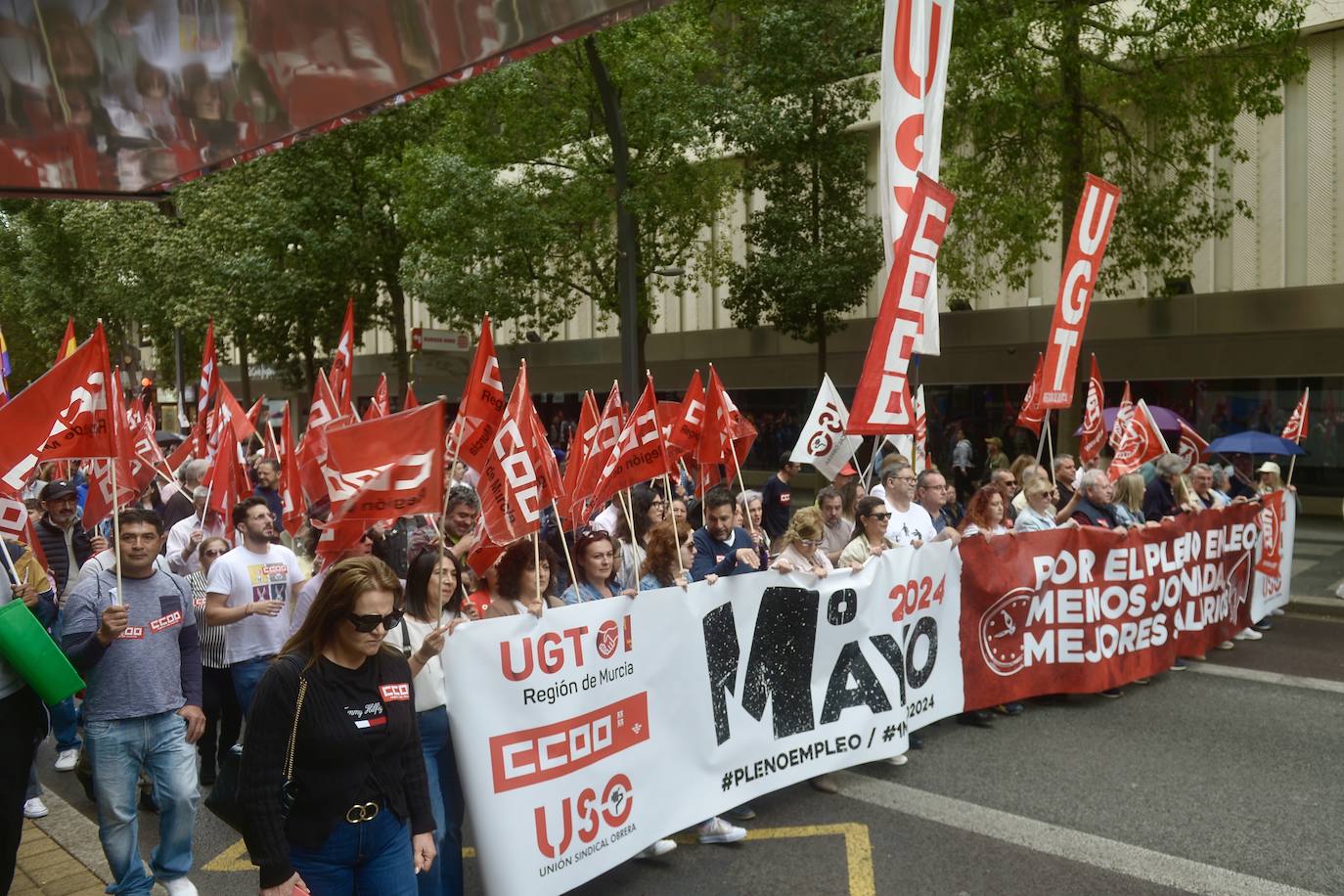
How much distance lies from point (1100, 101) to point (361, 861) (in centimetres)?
1876

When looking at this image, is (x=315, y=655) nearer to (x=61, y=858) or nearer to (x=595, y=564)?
(x=595, y=564)

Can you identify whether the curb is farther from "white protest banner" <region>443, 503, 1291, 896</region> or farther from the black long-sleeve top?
the black long-sleeve top

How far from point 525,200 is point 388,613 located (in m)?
17.5

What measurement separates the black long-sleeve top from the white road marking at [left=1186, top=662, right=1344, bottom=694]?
25.0 feet

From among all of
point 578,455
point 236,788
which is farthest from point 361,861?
point 578,455

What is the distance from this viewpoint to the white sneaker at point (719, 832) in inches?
219

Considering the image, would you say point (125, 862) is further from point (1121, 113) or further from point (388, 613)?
point (1121, 113)

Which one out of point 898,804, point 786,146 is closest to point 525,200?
point 786,146

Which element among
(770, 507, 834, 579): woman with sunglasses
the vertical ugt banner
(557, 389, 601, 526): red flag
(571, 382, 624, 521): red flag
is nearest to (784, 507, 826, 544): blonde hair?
(770, 507, 834, 579): woman with sunglasses

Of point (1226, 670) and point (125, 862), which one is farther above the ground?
point (125, 862)

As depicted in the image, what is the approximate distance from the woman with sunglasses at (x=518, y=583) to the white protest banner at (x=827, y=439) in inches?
183

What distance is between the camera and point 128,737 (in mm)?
4637

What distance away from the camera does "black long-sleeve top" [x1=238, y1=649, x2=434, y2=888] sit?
10.2 feet

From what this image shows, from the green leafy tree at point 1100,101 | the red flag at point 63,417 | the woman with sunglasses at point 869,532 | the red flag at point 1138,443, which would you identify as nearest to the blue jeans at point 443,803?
the red flag at point 63,417
